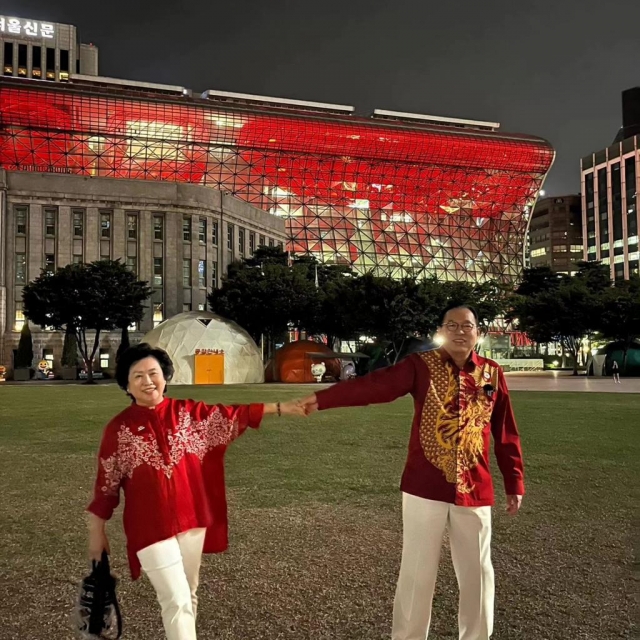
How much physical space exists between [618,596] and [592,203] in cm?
14534

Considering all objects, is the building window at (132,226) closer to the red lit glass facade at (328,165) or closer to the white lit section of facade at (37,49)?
the red lit glass facade at (328,165)

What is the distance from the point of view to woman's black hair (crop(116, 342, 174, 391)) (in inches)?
147

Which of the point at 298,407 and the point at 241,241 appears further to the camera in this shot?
the point at 241,241

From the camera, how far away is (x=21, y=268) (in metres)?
60.4

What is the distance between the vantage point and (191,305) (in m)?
63.5

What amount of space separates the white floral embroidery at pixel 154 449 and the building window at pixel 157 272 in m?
60.9

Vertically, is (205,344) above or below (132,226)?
below

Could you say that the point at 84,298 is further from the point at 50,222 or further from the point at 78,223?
the point at 50,222

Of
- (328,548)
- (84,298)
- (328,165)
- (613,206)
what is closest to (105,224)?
(84,298)

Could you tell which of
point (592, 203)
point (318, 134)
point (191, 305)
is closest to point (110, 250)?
point (191, 305)

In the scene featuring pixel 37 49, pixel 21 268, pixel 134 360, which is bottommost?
pixel 134 360

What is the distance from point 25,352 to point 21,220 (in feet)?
43.2

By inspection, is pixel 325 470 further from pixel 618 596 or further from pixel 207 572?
pixel 618 596

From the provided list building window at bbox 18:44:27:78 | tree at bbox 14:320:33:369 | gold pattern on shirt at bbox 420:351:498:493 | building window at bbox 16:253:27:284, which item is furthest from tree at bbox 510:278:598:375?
building window at bbox 18:44:27:78
